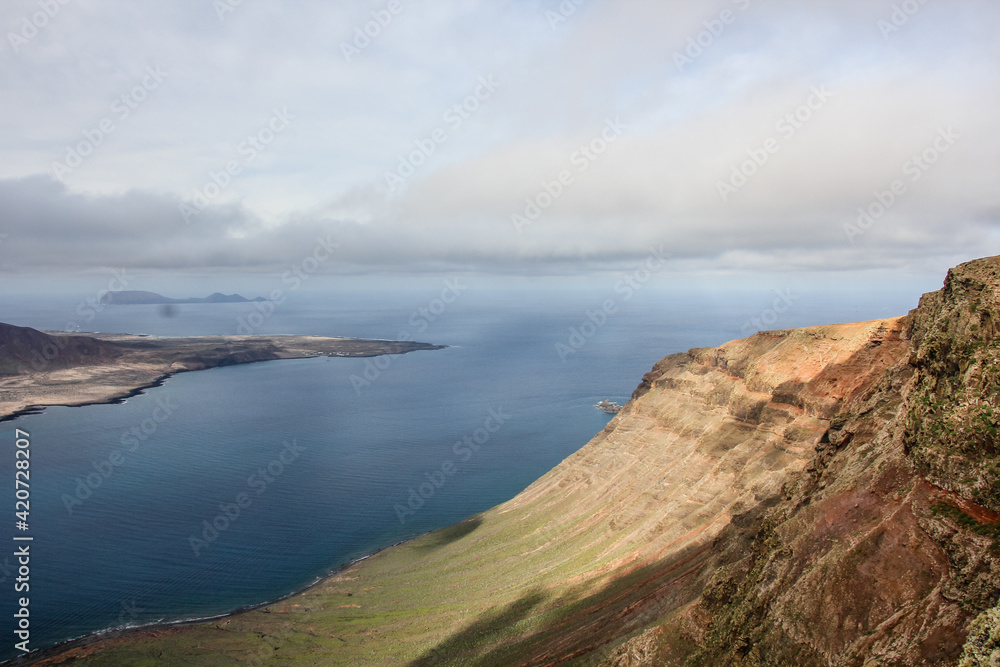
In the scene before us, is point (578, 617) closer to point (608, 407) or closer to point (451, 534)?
point (451, 534)

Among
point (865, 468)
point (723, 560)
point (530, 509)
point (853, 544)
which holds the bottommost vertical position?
point (530, 509)

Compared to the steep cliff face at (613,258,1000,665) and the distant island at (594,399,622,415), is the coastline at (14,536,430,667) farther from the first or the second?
the distant island at (594,399,622,415)

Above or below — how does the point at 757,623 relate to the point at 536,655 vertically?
above

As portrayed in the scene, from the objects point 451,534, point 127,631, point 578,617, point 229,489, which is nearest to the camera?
point 578,617

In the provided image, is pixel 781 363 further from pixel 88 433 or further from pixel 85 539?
pixel 88 433

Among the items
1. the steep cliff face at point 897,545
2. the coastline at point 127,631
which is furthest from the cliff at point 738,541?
the coastline at point 127,631

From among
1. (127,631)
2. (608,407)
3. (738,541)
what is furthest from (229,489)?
(608,407)

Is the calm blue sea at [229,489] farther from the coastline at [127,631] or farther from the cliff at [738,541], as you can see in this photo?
the cliff at [738,541]

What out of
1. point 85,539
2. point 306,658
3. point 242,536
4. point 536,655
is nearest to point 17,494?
point 85,539

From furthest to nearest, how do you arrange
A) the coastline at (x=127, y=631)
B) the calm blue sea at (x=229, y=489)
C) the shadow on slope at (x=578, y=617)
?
the calm blue sea at (x=229, y=489) → the coastline at (x=127, y=631) → the shadow on slope at (x=578, y=617)
